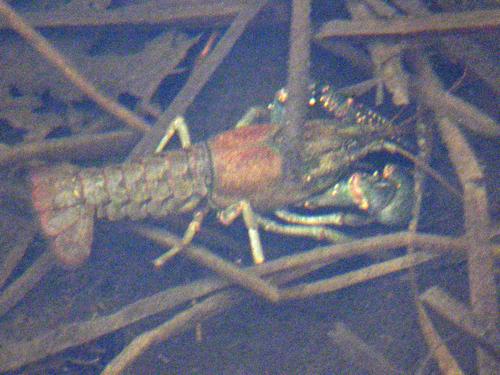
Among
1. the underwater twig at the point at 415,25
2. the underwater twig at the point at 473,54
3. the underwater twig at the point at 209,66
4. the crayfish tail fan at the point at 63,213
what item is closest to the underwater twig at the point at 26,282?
the crayfish tail fan at the point at 63,213

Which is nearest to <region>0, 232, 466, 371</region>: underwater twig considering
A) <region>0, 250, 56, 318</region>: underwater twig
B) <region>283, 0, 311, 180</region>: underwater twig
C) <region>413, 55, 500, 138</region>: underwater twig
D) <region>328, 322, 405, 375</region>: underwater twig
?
<region>0, 250, 56, 318</region>: underwater twig

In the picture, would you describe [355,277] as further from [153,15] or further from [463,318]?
[153,15]

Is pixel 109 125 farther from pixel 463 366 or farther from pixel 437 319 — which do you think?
pixel 463 366

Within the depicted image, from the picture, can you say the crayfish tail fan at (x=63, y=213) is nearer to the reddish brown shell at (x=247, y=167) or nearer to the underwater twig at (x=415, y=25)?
the reddish brown shell at (x=247, y=167)

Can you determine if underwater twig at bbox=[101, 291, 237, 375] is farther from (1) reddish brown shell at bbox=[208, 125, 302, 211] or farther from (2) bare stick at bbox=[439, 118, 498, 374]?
(2) bare stick at bbox=[439, 118, 498, 374]

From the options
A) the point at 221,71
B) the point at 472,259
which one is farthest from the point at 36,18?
the point at 472,259

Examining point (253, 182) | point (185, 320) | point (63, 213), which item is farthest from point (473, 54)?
point (63, 213)

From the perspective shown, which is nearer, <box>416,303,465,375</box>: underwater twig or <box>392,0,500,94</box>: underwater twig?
<box>416,303,465,375</box>: underwater twig
